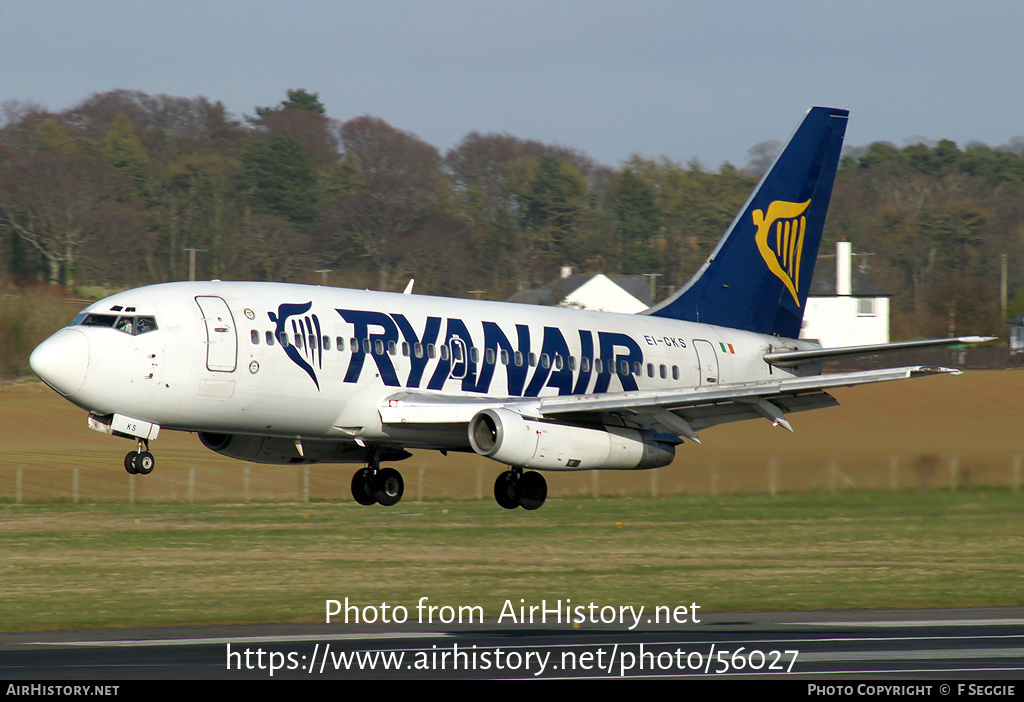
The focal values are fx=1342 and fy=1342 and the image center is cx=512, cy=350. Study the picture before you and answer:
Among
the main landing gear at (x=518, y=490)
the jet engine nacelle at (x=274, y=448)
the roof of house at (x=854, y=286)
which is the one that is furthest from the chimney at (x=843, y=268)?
the jet engine nacelle at (x=274, y=448)

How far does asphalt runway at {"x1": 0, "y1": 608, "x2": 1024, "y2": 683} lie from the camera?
2617cm

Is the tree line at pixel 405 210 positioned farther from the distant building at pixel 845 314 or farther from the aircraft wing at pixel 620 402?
the aircraft wing at pixel 620 402

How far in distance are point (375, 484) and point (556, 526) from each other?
2247cm

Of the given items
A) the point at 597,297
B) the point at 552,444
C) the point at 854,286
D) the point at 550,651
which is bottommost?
the point at 550,651

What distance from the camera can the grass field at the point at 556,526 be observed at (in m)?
39.5

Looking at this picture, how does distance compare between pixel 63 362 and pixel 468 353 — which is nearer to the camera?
pixel 63 362

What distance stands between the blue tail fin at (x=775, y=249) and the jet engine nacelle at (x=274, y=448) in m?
10.7

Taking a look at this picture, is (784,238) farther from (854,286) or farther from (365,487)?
(854,286)

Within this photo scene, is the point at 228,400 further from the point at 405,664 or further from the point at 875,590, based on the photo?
the point at 875,590

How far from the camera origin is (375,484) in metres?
33.7

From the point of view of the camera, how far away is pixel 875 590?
133 ft

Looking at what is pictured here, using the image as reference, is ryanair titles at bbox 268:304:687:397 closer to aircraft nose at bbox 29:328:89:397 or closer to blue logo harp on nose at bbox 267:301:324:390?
blue logo harp on nose at bbox 267:301:324:390

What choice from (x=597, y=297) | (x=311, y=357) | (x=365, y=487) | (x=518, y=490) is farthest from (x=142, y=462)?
(x=597, y=297)
